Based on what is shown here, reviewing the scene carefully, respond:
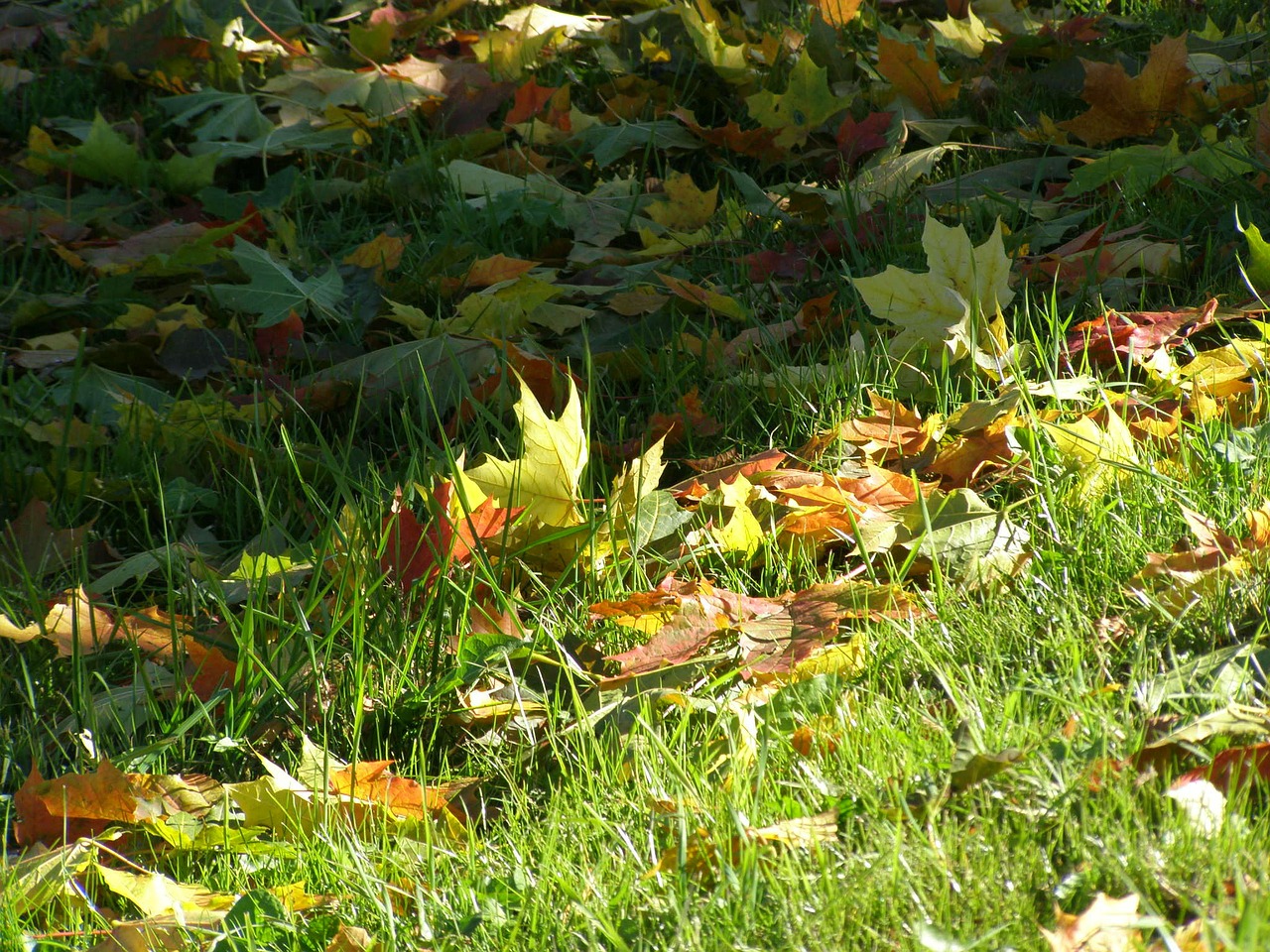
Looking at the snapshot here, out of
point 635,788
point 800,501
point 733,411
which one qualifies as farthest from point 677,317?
point 635,788

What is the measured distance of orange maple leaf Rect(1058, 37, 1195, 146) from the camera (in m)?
2.75

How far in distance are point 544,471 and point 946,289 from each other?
0.76m

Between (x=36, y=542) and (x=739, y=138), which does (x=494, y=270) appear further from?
(x=36, y=542)

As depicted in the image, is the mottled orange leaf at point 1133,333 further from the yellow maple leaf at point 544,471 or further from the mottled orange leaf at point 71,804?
the mottled orange leaf at point 71,804

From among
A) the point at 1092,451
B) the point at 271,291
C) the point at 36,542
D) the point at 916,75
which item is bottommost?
the point at 36,542

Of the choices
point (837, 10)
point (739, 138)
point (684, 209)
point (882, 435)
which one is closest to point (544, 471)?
point (882, 435)

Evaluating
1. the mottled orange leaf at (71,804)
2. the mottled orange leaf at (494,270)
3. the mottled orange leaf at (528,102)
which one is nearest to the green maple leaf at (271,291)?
the mottled orange leaf at (494,270)

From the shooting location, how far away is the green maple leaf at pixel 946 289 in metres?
2.06

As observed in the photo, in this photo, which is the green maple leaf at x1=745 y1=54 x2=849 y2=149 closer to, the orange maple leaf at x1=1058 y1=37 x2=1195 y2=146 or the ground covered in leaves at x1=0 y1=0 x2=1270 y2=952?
the ground covered in leaves at x1=0 y1=0 x2=1270 y2=952

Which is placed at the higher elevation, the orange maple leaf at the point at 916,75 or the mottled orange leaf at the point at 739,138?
the orange maple leaf at the point at 916,75

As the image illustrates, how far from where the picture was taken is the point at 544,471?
1794 mm

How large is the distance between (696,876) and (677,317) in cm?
150

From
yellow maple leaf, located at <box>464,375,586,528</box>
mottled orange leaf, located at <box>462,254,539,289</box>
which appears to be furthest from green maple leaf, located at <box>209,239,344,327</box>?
yellow maple leaf, located at <box>464,375,586,528</box>

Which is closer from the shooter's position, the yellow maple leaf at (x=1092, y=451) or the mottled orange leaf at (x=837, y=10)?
the yellow maple leaf at (x=1092, y=451)
